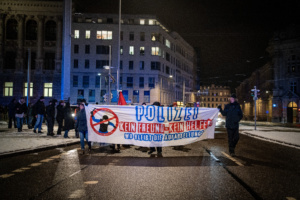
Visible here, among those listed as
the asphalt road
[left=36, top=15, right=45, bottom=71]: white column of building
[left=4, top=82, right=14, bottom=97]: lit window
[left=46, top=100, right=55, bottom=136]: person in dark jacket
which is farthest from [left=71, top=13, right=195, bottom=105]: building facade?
the asphalt road

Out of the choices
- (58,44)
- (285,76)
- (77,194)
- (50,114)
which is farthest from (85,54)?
(77,194)

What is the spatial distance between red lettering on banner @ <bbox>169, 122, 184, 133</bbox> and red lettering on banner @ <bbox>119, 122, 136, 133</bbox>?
4.59 feet

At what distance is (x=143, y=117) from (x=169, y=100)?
66.8 meters

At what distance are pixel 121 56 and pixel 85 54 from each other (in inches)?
311

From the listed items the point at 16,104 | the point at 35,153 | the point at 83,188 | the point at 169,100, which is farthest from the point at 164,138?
the point at 169,100

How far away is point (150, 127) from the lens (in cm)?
1164

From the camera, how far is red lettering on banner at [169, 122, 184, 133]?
38.8 ft

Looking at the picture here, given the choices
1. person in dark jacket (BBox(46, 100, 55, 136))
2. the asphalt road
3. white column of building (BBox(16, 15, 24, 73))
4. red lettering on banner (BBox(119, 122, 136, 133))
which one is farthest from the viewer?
white column of building (BBox(16, 15, 24, 73))

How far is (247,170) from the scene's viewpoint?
27.0 ft

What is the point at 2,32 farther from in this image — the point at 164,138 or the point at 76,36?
the point at 164,138

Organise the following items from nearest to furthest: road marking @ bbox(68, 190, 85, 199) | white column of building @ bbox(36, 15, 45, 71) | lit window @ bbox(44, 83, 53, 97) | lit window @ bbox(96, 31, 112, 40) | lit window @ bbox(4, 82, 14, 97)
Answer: road marking @ bbox(68, 190, 85, 199), lit window @ bbox(4, 82, 14, 97), lit window @ bbox(44, 83, 53, 97), white column of building @ bbox(36, 15, 45, 71), lit window @ bbox(96, 31, 112, 40)

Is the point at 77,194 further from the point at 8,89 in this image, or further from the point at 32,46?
the point at 32,46

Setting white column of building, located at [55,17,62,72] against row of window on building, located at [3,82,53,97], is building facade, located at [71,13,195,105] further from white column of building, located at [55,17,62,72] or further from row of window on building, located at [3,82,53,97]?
row of window on building, located at [3,82,53,97]

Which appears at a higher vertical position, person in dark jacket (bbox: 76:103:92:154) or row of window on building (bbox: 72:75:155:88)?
row of window on building (bbox: 72:75:155:88)
